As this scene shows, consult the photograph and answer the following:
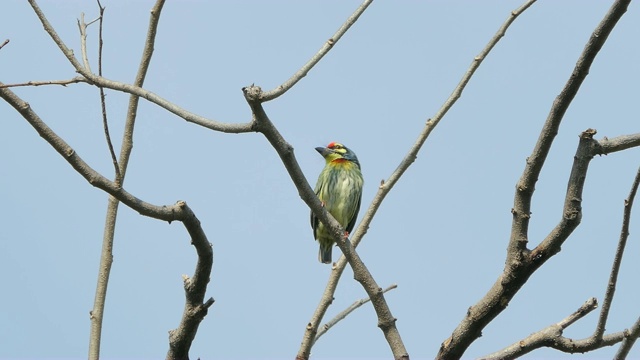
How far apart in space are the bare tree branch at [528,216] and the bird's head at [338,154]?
19.7 ft

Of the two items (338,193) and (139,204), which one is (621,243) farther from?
(338,193)

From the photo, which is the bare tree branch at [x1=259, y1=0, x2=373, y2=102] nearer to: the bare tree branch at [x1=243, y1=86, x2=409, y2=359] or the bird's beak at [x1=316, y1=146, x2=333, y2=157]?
the bare tree branch at [x1=243, y1=86, x2=409, y2=359]

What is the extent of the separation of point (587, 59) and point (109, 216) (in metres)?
2.33

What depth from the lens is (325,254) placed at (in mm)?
8781

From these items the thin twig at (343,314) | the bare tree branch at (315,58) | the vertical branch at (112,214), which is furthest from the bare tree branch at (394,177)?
the vertical branch at (112,214)

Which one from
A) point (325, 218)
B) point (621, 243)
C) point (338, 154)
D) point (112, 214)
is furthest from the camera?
point (338, 154)

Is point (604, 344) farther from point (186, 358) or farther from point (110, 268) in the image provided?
point (110, 268)

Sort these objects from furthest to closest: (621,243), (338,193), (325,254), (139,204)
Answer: (325,254), (338,193), (139,204), (621,243)

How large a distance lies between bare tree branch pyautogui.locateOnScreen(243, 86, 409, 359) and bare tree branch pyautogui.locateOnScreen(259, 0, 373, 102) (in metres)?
0.05

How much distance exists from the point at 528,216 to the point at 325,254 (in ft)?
19.2

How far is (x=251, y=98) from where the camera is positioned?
2.81 m

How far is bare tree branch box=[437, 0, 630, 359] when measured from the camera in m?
2.79

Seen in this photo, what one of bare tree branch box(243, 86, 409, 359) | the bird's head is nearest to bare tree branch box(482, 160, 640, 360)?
bare tree branch box(243, 86, 409, 359)

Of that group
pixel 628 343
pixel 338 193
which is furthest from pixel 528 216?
pixel 338 193
